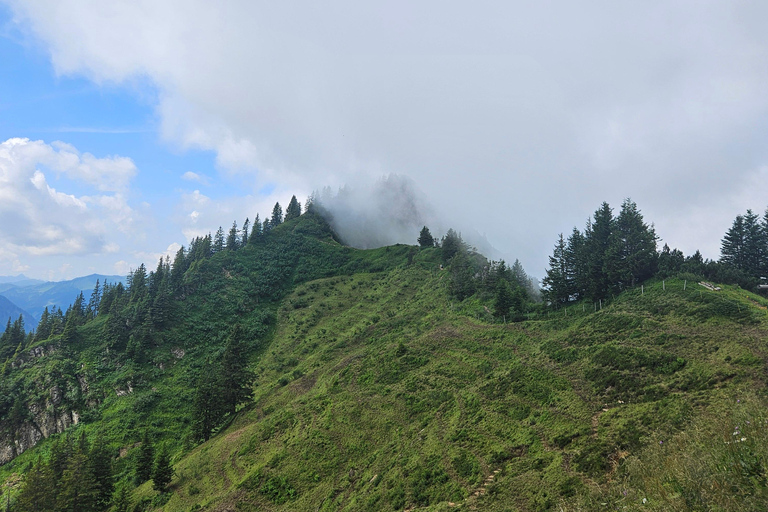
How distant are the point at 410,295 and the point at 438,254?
33.2 metres

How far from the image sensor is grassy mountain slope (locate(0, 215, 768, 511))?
19.5 metres

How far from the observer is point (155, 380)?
8456 centimetres

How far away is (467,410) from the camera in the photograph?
3712cm

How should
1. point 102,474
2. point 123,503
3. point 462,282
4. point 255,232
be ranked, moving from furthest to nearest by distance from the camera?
point 255,232, point 462,282, point 102,474, point 123,503

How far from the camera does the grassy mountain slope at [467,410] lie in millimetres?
19469

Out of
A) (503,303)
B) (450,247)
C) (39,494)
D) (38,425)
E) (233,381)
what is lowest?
(39,494)

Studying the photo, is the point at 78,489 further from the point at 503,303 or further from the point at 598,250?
the point at 598,250

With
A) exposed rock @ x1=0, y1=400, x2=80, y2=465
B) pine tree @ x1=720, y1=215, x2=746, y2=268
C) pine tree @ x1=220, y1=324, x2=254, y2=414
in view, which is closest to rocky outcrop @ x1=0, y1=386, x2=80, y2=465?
exposed rock @ x1=0, y1=400, x2=80, y2=465

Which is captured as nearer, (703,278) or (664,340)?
(664,340)

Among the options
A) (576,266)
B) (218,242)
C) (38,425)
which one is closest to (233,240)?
(218,242)

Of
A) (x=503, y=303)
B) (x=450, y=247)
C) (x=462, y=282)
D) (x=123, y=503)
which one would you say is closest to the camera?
(x=123, y=503)

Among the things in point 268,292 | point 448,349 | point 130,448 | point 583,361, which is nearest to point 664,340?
point 583,361

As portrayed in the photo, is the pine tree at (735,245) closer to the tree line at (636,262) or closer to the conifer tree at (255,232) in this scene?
the tree line at (636,262)

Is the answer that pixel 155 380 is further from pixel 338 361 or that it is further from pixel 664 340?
pixel 664 340
